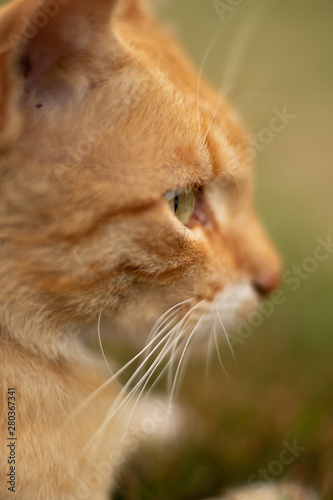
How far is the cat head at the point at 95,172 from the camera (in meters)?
0.68

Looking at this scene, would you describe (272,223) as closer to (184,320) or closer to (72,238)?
(184,320)

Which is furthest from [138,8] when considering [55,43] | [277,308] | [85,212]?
[277,308]

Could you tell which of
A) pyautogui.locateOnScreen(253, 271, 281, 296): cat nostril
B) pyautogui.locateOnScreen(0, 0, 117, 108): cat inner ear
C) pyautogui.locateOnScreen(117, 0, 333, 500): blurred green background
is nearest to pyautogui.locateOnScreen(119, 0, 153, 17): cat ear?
pyautogui.locateOnScreen(117, 0, 333, 500): blurred green background

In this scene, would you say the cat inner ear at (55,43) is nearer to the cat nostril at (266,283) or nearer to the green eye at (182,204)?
the green eye at (182,204)

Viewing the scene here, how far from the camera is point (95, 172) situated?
73cm

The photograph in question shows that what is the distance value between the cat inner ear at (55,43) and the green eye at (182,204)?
0.21 m

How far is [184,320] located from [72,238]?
275 mm

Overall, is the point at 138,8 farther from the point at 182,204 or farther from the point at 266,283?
the point at 266,283

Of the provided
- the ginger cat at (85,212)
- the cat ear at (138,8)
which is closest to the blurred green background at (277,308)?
the cat ear at (138,8)

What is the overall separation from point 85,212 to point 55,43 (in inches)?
8.7

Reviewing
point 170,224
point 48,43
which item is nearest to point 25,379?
point 170,224

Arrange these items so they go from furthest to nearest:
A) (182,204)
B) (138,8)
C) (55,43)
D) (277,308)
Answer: (277,308)
(138,8)
(182,204)
(55,43)

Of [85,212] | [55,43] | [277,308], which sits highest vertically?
[55,43]

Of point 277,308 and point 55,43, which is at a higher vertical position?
point 55,43
